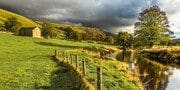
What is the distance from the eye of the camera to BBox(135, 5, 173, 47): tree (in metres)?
104

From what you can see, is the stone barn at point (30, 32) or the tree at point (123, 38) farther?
the tree at point (123, 38)

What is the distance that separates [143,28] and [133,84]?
246 feet

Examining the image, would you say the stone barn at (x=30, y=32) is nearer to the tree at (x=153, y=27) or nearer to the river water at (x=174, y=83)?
the tree at (x=153, y=27)

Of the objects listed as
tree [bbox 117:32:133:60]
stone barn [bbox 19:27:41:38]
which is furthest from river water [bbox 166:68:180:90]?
tree [bbox 117:32:133:60]

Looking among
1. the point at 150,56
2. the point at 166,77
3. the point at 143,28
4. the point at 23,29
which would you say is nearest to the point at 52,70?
the point at 166,77

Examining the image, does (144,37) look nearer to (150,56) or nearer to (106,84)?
(150,56)

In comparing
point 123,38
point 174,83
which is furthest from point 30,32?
point 174,83

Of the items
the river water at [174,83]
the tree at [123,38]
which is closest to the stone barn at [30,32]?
the tree at [123,38]

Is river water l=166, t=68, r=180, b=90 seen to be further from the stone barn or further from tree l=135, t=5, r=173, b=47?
the stone barn

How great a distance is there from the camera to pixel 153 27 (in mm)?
103125

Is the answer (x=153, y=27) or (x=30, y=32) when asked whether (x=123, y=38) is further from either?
(x=153, y=27)

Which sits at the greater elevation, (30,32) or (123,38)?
(30,32)

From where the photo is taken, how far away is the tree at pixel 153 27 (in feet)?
340

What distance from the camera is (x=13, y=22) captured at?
193875 millimetres
